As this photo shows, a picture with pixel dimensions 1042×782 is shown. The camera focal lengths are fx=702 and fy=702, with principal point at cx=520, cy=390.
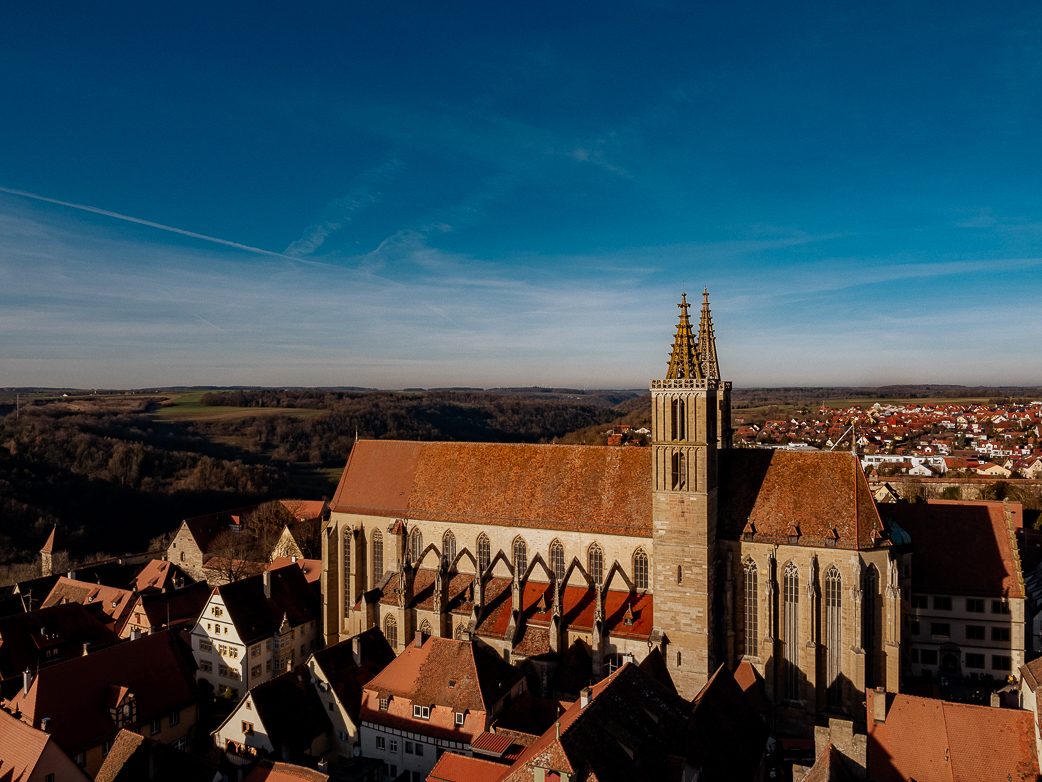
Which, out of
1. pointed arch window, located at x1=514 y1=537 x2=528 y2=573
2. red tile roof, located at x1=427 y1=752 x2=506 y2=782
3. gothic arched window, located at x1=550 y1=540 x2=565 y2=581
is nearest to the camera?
red tile roof, located at x1=427 y1=752 x2=506 y2=782

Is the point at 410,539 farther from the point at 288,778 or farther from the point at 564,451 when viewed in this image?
the point at 288,778

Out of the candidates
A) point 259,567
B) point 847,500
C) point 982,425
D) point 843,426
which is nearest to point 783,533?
point 847,500

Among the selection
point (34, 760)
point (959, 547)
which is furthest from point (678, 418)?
point (34, 760)

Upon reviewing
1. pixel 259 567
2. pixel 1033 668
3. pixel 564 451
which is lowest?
pixel 259 567

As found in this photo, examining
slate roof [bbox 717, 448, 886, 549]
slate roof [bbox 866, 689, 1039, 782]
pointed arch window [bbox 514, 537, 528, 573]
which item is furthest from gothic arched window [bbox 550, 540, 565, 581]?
slate roof [bbox 866, 689, 1039, 782]

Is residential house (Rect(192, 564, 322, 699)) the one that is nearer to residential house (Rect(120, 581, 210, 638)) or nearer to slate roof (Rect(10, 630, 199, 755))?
slate roof (Rect(10, 630, 199, 755))

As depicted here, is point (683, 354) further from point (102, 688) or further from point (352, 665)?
point (102, 688)
